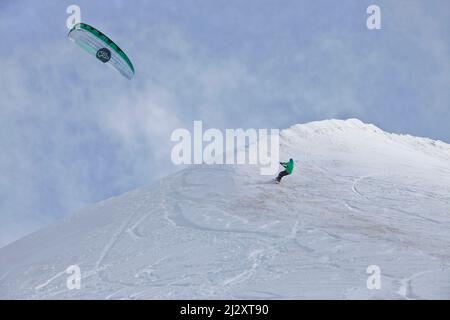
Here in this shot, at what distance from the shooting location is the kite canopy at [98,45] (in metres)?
20.8

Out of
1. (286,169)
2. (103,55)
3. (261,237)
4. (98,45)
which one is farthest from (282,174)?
(98,45)

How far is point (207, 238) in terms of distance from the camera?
1652cm

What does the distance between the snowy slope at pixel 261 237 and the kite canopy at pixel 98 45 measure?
19.0 ft

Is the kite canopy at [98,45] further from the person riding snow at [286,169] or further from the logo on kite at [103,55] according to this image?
the person riding snow at [286,169]

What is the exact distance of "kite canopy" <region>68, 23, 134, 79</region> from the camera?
20812 millimetres

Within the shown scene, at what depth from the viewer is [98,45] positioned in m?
21.6

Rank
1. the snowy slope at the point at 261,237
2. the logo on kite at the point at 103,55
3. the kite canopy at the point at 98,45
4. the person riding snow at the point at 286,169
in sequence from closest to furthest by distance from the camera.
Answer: the snowy slope at the point at 261,237, the kite canopy at the point at 98,45, the person riding snow at the point at 286,169, the logo on kite at the point at 103,55

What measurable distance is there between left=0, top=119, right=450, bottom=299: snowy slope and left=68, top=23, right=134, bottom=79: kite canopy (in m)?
5.80

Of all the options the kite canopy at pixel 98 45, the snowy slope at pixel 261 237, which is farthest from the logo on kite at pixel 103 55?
the snowy slope at pixel 261 237
